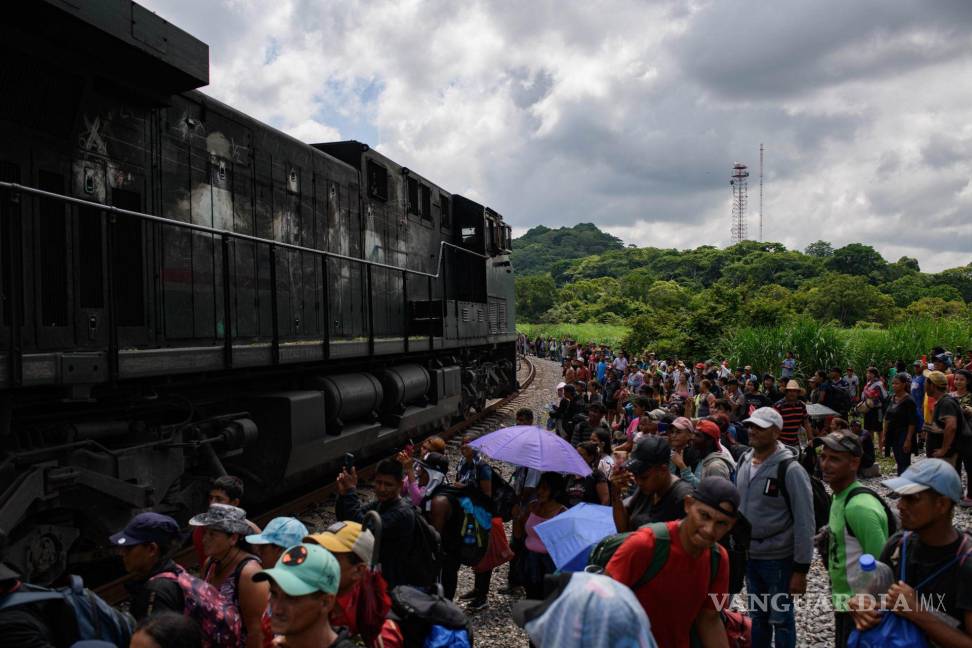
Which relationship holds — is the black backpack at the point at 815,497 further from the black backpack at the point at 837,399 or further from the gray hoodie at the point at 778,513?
the black backpack at the point at 837,399

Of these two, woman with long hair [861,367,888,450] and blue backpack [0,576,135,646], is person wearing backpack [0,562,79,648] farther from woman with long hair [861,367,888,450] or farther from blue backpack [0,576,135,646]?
woman with long hair [861,367,888,450]

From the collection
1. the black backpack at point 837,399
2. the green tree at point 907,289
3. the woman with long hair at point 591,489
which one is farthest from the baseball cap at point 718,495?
the green tree at point 907,289

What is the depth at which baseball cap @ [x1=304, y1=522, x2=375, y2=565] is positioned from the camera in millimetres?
2561

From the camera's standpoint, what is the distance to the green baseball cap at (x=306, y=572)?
2105 mm

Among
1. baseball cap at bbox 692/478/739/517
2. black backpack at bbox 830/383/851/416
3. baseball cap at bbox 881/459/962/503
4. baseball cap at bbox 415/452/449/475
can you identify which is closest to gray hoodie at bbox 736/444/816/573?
baseball cap at bbox 881/459/962/503

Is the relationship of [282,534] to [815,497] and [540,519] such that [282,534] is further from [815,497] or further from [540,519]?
[815,497]

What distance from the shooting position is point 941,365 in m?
9.17

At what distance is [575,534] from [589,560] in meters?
0.78

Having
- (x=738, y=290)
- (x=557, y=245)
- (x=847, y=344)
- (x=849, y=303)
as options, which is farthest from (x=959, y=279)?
(x=557, y=245)

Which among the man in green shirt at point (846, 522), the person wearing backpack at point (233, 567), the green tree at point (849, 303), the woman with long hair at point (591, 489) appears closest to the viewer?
the person wearing backpack at point (233, 567)

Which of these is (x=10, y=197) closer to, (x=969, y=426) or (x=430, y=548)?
(x=430, y=548)

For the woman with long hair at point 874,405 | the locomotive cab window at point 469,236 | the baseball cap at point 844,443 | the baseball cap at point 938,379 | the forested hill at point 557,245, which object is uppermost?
the forested hill at point 557,245

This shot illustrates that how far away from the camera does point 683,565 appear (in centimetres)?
257

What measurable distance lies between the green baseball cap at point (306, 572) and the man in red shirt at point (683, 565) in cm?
107
